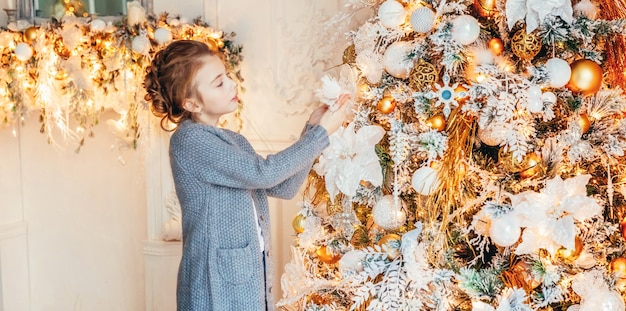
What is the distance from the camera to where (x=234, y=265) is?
1729mm

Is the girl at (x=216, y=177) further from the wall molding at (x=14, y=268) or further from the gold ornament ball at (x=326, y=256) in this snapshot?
the wall molding at (x=14, y=268)

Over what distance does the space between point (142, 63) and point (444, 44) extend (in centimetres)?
118

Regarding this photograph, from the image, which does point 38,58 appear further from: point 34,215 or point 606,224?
point 606,224

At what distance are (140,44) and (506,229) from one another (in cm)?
137

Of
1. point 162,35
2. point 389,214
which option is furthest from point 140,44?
point 389,214

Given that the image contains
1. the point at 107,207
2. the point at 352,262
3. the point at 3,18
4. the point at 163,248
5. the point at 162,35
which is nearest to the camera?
the point at 352,262

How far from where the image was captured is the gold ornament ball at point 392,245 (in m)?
1.67

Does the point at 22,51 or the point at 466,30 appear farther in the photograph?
the point at 22,51

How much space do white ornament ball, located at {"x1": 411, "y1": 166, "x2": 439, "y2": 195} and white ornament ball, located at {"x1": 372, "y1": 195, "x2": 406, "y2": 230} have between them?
0.10 metres

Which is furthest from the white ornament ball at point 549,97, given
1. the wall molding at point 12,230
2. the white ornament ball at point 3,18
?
the wall molding at point 12,230

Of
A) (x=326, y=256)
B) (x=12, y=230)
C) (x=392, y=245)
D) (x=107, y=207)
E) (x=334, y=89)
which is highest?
(x=334, y=89)

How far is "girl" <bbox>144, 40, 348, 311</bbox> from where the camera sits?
171 cm

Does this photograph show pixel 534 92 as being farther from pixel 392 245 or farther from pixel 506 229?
pixel 392 245

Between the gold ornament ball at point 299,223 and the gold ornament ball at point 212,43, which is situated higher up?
the gold ornament ball at point 212,43
